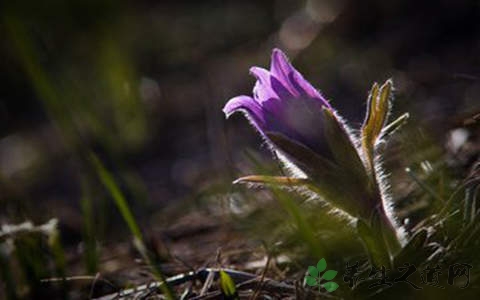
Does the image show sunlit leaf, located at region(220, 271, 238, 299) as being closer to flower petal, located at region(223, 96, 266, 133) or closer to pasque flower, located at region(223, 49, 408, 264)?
pasque flower, located at region(223, 49, 408, 264)

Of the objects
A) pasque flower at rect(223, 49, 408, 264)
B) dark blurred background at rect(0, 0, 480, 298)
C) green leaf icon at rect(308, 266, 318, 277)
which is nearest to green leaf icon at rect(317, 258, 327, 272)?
green leaf icon at rect(308, 266, 318, 277)

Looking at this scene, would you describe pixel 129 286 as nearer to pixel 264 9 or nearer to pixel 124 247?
pixel 124 247

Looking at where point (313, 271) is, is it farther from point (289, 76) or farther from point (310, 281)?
point (289, 76)

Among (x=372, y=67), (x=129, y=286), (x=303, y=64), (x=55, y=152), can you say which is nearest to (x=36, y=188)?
(x=55, y=152)

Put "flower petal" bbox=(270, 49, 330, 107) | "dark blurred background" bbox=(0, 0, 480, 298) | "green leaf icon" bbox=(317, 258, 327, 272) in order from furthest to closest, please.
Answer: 1. "dark blurred background" bbox=(0, 0, 480, 298)
2. "green leaf icon" bbox=(317, 258, 327, 272)
3. "flower petal" bbox=(270, 49, 330, 107)

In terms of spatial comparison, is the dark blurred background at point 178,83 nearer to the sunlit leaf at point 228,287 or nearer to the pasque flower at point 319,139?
the pasque flower at point 319,139

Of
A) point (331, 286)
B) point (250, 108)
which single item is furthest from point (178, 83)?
point (331, 286)
